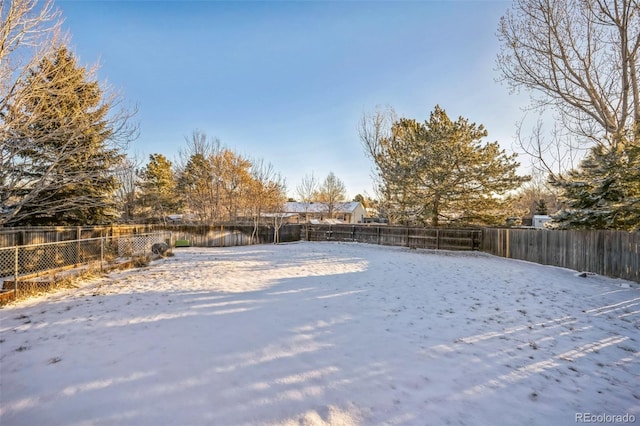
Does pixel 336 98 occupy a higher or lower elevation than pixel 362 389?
higher

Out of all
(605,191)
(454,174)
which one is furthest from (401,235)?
(605,191)

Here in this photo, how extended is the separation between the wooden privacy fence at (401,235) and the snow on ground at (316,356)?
8.37 m

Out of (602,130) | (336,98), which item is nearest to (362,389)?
(336,98)

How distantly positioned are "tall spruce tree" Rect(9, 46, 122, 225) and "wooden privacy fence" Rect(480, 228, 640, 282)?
1541 centimetres

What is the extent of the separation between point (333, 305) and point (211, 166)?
64.7 ft

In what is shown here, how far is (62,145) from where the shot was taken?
31.4 feet

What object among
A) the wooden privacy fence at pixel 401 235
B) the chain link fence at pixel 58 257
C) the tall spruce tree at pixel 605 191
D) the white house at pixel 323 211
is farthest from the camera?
the white house at pixel 323 211

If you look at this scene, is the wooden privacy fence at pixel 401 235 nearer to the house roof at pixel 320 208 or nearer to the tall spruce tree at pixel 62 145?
the tall spruce tree at pixel 62 145

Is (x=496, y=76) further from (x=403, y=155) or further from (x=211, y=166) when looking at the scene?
(x=211, y=166)

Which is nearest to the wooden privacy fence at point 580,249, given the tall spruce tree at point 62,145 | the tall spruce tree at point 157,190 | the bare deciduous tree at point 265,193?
the bare deciduous tree at point 265,193

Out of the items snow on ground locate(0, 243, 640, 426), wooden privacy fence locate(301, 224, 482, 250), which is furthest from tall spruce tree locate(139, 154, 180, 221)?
snow on ground locate(0, 243, 640, 426)

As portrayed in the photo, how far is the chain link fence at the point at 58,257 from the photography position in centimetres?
611

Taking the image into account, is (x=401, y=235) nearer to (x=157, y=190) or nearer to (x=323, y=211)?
(x=157, y=190)

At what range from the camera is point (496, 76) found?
1344cm
